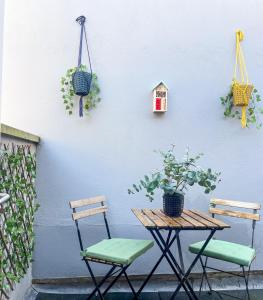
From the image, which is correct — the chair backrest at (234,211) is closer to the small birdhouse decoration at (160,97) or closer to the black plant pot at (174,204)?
the black plant pot at (174,204)

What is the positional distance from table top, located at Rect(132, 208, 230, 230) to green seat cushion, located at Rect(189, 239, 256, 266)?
0.28 meters

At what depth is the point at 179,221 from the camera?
2.39 metres

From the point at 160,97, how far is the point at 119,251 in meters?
1.50

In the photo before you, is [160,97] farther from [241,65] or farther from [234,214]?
[234,214]

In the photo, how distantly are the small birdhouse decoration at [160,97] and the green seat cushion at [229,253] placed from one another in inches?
52.1

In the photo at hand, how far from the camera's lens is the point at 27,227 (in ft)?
8.98

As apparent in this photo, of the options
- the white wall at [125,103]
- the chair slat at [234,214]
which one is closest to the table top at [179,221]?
the chair slat at [234,214]

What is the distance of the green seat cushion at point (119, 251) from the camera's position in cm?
233

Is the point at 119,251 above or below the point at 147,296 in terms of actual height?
above

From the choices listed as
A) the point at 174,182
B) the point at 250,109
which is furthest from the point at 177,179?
the point at 250,109

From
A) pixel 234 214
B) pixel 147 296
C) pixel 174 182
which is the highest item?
pixel 174 182

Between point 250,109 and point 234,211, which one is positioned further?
point 250,109

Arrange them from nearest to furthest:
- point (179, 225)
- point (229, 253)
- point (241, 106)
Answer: point (179, 225), point (229, 253), point (241, 106)

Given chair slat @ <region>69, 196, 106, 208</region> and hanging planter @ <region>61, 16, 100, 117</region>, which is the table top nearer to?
chair slat @ <region>69, 196, 106, 208</region>
